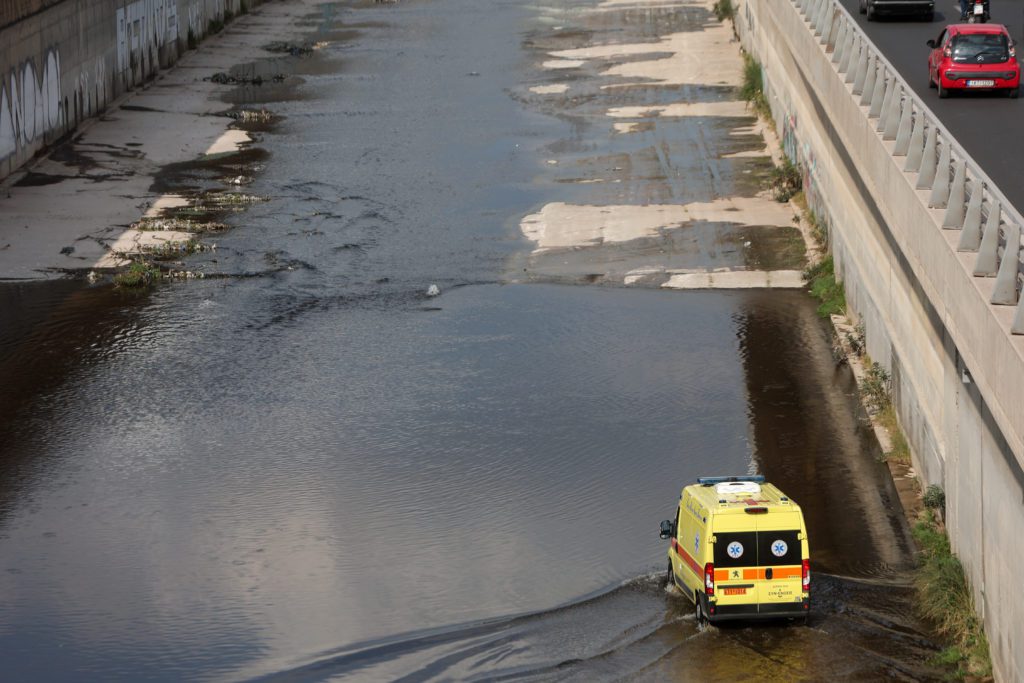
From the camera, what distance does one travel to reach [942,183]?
23359 millimetres

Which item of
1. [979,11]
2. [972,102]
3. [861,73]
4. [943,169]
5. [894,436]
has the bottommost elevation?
[894,436]

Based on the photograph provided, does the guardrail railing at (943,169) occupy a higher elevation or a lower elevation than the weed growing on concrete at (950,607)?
higher

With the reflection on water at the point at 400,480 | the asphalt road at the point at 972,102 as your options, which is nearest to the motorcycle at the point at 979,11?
the asphalt road at the point at 972,102

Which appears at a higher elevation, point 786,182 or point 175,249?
point 786,182

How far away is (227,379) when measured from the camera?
33656mm

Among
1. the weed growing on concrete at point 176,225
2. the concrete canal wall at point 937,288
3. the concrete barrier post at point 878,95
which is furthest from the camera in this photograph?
the weed growing on concrete at point 176,225

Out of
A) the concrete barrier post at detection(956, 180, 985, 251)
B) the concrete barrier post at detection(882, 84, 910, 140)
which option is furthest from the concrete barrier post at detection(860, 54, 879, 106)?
the concrete barrier post at detection(956, 180, 985, 251)

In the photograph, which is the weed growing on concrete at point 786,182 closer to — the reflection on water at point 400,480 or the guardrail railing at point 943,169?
the reflection on water at point 400,480

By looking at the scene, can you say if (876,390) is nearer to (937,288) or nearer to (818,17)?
(937,288)

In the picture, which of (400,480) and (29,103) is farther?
(29,103)

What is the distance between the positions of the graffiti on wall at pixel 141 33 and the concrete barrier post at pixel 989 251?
46224mm

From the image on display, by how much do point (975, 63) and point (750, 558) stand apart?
18142 mm

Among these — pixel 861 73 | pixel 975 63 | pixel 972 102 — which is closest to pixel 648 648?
pixel 861 73

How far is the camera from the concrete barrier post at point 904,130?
26844 millimetres
